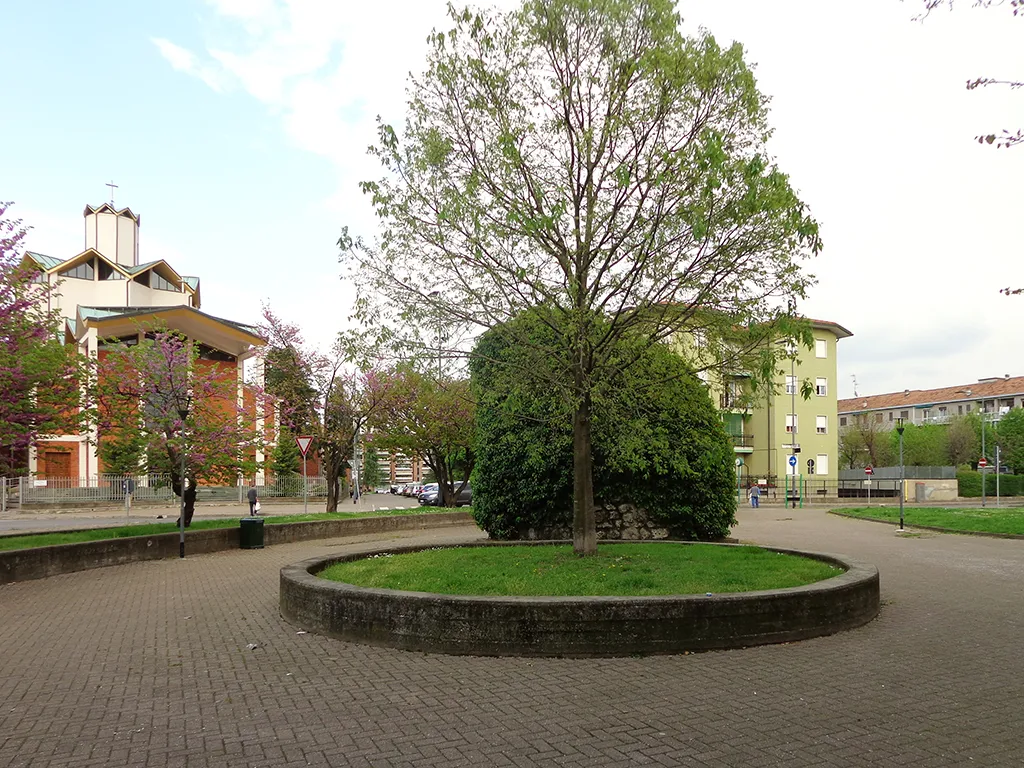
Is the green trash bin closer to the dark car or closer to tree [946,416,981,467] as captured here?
the dark car

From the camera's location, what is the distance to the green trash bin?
60.7 feet

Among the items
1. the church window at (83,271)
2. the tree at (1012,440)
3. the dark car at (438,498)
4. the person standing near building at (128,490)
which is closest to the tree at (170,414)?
the person standing near building at (128,490)

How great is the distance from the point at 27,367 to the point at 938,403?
402 ft

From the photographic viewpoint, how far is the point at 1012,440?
8175 cm

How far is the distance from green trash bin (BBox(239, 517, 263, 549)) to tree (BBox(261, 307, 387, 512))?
31.6ft

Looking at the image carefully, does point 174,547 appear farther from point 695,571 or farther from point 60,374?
point 695,571

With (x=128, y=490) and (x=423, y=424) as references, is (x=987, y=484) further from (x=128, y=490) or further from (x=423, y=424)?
(x=128, y=490)

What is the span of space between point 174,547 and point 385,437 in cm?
1487

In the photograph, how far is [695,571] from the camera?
9438mm

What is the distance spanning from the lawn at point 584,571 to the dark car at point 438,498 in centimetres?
2331

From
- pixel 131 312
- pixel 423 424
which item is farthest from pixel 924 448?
pixel 131 312

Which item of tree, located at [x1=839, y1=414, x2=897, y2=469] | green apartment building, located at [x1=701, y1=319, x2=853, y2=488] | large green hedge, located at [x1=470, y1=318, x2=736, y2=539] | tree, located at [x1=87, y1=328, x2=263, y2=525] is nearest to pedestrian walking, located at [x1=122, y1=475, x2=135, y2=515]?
A: tree, located at [x1=87, y1=328, x2=263, y2=525]

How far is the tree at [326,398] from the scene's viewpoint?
94.4ft

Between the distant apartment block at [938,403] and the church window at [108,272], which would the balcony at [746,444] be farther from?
the church window at [108,272]
